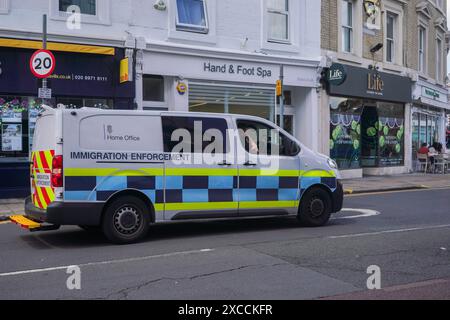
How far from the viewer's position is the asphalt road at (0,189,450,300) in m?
5.43

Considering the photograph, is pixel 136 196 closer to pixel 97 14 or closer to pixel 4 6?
pixel 4 6

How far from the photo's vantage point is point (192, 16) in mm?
15992

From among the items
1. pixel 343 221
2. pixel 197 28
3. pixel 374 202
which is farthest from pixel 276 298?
pixel 197 28

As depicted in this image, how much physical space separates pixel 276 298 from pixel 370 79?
54.8 feet

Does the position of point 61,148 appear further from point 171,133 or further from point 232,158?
point 232,158

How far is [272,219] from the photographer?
10.6 metres

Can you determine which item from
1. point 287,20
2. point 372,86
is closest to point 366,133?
point 372,86

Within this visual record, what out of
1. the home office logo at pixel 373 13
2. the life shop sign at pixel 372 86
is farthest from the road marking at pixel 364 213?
the home office logo at pixel 373 13

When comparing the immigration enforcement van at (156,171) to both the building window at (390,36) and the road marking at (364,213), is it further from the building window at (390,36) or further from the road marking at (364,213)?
the building window at (390,36)

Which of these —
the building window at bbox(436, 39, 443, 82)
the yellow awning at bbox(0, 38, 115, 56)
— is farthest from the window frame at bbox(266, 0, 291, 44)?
the building window at bbox(436, 39, 443, 82)

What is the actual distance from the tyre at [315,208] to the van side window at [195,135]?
6.11 feet

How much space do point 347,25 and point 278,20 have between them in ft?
11.8

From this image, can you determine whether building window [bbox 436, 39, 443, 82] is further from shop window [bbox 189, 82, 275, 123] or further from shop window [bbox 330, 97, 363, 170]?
shop window [bbox 189, 82, 275, 123]

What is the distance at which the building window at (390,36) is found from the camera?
2219 cm
